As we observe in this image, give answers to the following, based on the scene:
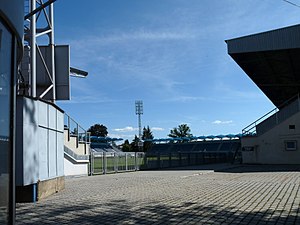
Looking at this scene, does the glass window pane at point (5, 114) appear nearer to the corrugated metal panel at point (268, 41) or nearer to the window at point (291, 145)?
the corrugated metal panel at point (268, 41)

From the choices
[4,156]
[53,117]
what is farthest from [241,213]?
[53,117]

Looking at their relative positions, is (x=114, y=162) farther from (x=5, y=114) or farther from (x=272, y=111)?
(x=5, y=114)

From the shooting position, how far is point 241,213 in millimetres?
8344

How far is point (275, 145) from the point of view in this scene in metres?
30.3

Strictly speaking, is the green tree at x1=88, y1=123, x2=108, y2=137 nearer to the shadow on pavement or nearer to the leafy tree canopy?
the leafy tree canopy

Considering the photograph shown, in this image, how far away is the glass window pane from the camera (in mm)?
5074

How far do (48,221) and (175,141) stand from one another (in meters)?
63.3

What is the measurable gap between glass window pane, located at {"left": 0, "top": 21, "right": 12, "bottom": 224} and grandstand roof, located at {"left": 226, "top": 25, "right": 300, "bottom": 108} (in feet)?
84.4

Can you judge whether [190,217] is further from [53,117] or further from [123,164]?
[123,164]

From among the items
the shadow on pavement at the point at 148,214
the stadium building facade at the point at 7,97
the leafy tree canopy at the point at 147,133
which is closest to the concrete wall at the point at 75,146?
the shadow on pavement at the point at 148,214

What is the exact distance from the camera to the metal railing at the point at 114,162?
2477 cm

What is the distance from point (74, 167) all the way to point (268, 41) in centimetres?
1757

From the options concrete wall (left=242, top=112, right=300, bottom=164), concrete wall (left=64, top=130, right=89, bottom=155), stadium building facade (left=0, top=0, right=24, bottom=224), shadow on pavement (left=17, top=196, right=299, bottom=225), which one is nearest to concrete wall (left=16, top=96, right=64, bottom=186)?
shadow on pavement (left=17, top=196, right=299, bottom=225)

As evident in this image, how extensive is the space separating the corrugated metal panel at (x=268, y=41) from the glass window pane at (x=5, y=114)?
Result: 84.4 ft
